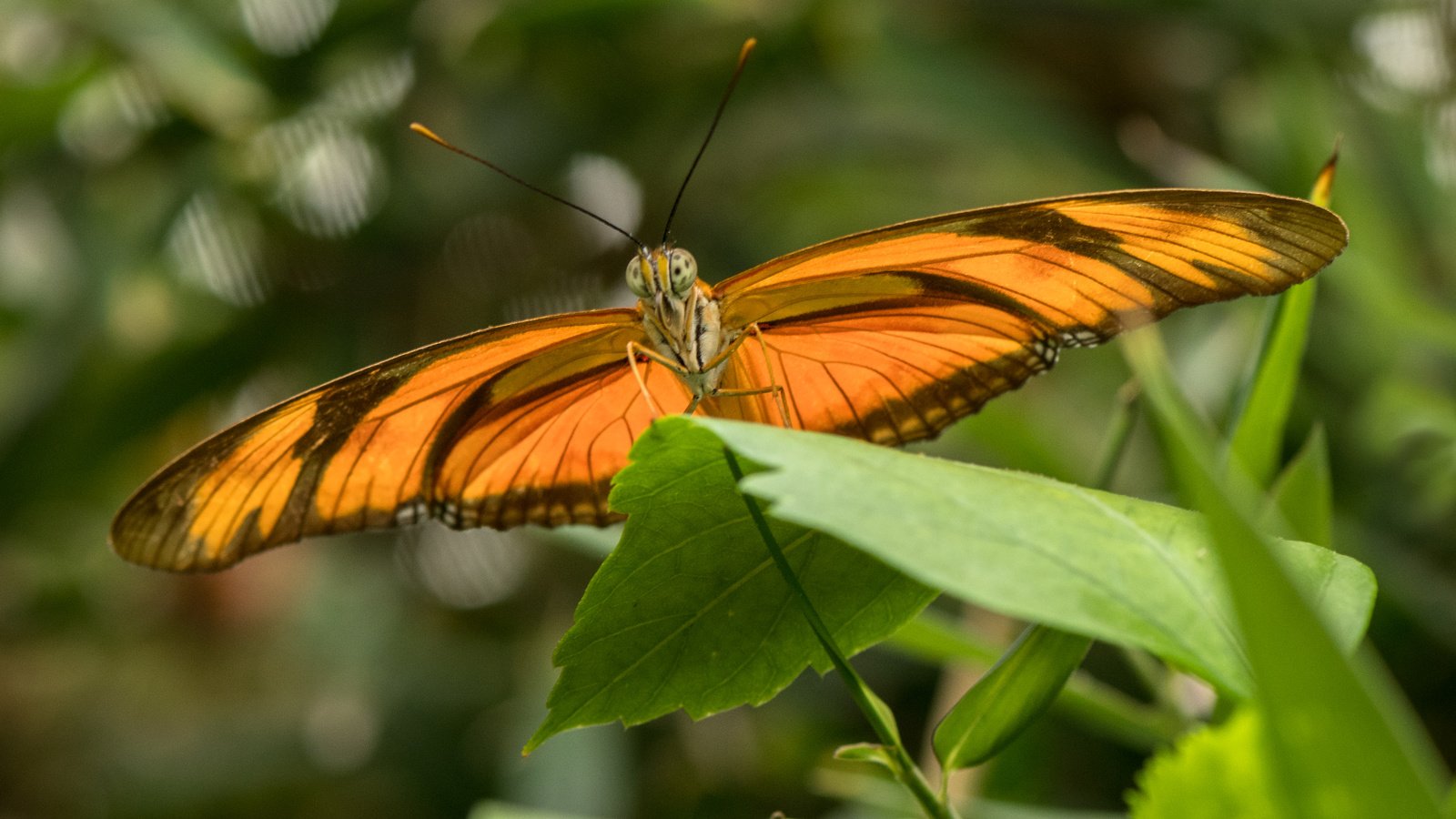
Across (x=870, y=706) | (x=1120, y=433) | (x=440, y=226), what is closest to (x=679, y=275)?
(x=1120, y=433)

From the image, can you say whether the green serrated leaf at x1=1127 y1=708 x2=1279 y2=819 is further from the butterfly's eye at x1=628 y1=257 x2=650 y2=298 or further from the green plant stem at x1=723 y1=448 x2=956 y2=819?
the butterfly's eye at x1=628 y1=257 x2=650 y2=298

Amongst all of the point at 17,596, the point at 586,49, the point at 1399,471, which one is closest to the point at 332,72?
the point at 586,49

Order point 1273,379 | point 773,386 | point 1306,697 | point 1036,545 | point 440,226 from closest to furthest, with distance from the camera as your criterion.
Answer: point 1306,697 → point 1036,545 → point 1273,379 → point 773,386 → point 440,226

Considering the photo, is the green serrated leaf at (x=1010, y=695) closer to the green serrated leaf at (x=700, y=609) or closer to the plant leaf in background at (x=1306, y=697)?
the green serrated leaf at (x=700, y=609)

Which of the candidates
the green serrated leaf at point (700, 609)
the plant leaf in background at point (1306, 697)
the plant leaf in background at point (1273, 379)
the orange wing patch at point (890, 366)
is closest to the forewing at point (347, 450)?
the orange wing patch at point (890, 366)

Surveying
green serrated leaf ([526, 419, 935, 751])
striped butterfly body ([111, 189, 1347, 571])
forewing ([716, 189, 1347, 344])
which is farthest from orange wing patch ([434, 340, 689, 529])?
green serrated leaf ([526, 419, 935, 751])

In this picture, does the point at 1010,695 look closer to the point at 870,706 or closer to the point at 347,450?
the point at 870,706

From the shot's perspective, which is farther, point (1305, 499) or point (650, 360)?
point (650, 360)
